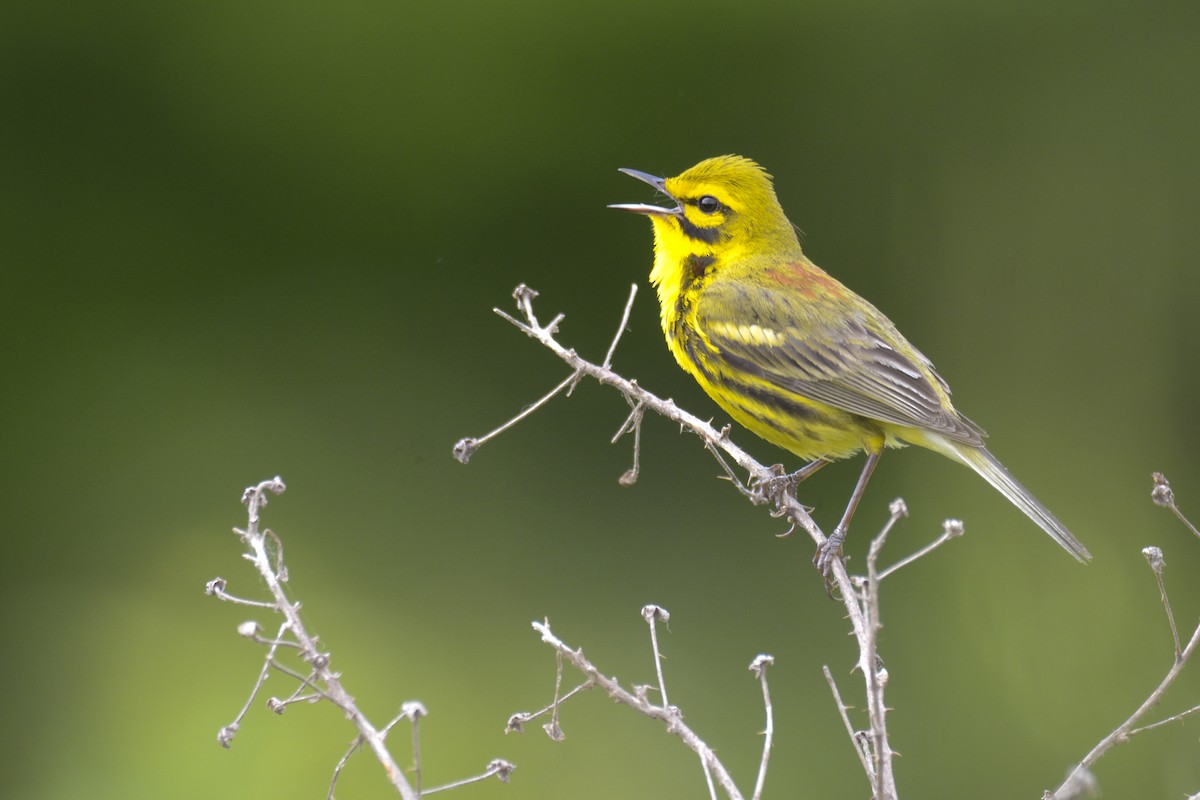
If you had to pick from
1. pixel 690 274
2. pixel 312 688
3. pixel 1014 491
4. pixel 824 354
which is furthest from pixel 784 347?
pixel 312 688

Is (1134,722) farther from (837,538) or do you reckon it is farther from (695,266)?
(695,266)

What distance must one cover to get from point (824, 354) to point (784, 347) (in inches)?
4.7

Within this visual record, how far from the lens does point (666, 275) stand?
4379mm

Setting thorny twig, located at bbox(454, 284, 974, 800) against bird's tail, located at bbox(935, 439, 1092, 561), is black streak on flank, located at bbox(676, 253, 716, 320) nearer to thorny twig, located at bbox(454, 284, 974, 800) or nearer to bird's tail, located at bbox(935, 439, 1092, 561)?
thorny twig, located at bbox(454, 284, 974, 800)

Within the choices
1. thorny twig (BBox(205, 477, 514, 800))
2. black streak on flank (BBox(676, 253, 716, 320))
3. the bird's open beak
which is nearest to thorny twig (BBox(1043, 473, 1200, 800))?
thorny twig (BBox(205, 477, 514, 800))

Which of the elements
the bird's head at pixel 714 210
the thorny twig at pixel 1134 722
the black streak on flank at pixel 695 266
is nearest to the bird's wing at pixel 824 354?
the black streak on flank at pixel 695 266

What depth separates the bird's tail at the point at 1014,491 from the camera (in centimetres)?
359

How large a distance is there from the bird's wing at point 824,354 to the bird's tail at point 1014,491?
57 millimetres

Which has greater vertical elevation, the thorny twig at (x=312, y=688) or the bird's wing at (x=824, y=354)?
the bird's wing at (x=824, y=354)

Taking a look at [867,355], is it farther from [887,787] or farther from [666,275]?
[887,787]

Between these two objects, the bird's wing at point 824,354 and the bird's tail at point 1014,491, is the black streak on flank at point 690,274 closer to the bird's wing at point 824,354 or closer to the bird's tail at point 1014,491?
the bird's wing at point 824,354

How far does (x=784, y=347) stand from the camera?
3.96 metres

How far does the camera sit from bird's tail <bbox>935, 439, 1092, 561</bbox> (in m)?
3.59

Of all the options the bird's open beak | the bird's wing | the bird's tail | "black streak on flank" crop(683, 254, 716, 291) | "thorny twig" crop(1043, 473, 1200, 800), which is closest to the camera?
"thorny twig" crop(1043, 473, 1200, 800)
